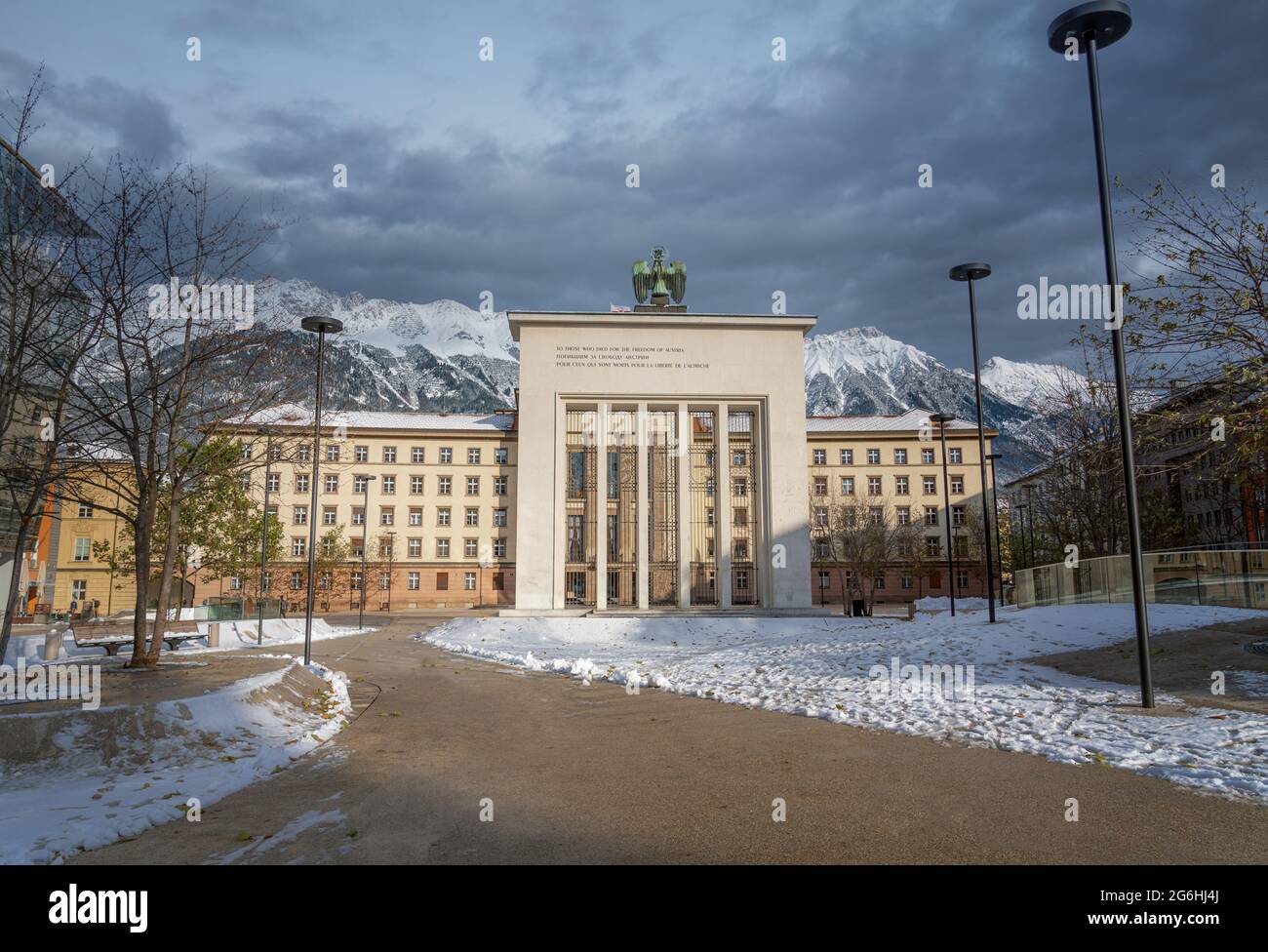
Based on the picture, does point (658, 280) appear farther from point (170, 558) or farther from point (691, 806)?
point (691, 806)

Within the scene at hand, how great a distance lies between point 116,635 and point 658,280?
32.2 m

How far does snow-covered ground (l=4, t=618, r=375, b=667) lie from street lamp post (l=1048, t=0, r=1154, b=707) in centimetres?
1697

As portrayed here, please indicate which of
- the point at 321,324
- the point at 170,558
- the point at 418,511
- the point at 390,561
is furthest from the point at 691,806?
the point at 418,511

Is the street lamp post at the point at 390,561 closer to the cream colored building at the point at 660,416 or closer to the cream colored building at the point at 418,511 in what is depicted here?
the cream colored building at the point at 418,511

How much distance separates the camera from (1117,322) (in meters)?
10.9

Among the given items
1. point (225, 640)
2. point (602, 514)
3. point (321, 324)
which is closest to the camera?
point (321, 324)

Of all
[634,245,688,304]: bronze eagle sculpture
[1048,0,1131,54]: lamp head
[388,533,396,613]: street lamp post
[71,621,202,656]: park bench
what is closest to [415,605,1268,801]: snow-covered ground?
[71,621,202,656]: park bench

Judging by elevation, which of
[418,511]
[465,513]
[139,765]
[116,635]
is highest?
[418,511]

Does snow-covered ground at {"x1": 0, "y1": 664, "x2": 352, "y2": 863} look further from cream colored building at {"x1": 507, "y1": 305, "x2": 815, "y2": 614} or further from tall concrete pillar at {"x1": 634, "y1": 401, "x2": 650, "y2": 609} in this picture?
tall concrete pillar at {"x1": 634, "y1": 401, "x2": 650, "y2": 609}

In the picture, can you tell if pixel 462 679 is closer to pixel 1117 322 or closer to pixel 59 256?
pixel 59 256

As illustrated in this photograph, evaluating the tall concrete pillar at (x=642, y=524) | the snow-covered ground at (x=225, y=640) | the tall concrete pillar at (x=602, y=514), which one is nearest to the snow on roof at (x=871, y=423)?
the tall concrete pillar at (x=642, y=524)

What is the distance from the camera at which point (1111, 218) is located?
453 inches

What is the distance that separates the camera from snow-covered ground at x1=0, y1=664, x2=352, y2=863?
6.11m
